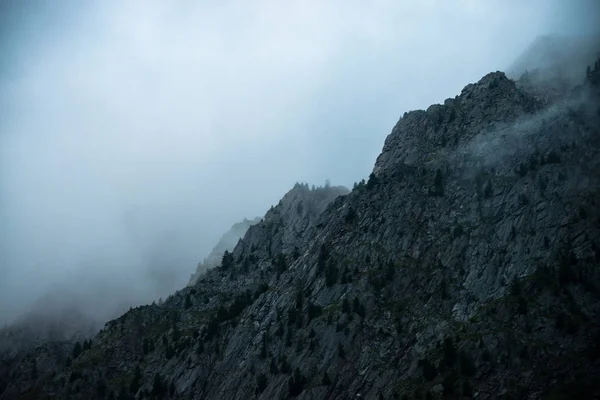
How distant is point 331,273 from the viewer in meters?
171

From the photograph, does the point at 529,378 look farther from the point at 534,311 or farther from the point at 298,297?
the point at 298,297

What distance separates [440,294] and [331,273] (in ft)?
113

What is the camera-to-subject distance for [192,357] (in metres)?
180

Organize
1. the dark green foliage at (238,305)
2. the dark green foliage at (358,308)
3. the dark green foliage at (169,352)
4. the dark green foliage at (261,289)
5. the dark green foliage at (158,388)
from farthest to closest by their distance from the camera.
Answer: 1. the dark green foliage at (261,289)
2. the dark green foliage at (238,305)
3. the dark green foliage at (169,352)
4. the dark green foliage at (158,388)
5. the dark green foliage at (358,308)

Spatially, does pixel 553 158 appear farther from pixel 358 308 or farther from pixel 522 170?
pixel 358 308

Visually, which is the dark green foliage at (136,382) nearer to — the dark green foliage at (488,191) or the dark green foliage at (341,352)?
the dark green foliage at (341,352)

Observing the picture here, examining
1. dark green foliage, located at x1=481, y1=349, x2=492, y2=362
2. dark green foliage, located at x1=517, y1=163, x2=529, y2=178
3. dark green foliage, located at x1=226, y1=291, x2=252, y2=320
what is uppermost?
dark green foliage, located at x1=226, y1=291, x2=252, y2=320

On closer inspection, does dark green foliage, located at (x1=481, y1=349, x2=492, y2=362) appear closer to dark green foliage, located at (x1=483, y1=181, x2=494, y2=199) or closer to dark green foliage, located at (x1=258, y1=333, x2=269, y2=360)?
dark green foliage, located at (x1=483, y1=181, x2=494, y2=199)

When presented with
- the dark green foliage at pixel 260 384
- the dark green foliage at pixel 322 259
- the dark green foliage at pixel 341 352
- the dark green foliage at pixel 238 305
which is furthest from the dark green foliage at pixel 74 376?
the dark green foliage at pixel 341 352

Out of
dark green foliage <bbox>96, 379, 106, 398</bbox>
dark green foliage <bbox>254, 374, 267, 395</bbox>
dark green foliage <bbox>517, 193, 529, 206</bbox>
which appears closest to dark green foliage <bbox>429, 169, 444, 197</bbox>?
dark green foliage <bbox>517, 193, 529, 206</bbox>

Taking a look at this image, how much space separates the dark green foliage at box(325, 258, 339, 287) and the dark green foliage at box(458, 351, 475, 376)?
51.8m

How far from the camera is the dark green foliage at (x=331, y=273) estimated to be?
554 feet

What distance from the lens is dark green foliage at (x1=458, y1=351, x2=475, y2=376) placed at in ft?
397

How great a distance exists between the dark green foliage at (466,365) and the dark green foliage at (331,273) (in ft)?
170
